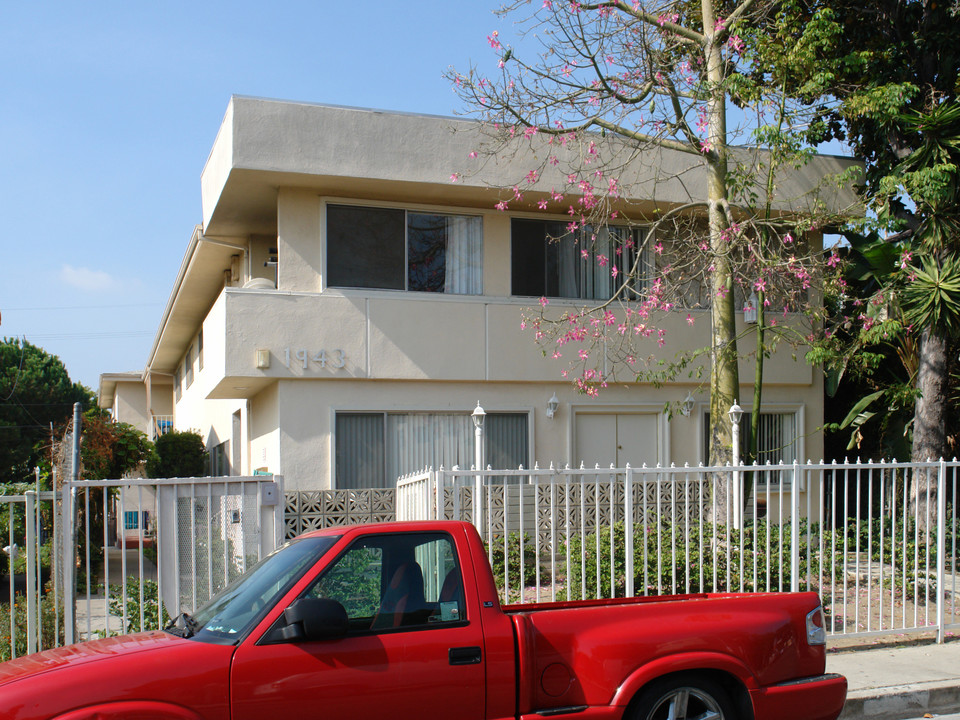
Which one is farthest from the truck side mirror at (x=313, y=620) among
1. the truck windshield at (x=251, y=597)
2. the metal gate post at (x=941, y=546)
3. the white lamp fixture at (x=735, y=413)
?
the white lamp fixture at (x=735, y=413)

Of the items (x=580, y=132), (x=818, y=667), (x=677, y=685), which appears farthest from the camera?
(x=580, y=132)

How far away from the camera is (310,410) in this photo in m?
13.2

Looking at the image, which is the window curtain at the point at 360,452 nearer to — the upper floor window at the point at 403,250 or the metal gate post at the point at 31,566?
the upper floor window at the point at 403,250

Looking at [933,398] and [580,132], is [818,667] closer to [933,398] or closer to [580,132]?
[580,132]

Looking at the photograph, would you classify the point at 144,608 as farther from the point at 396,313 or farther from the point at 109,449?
the point at 109,449

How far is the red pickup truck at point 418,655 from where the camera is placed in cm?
436

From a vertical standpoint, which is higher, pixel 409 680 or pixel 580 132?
pixel 580 132

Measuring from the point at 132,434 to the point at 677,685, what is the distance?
1448cm

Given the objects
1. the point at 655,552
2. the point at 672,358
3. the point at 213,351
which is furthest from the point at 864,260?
the point at 213,351

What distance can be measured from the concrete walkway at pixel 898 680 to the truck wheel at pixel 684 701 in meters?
2.63

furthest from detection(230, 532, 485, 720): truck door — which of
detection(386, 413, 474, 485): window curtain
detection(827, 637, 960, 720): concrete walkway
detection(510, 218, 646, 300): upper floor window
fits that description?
detection(510, 218, 646, 300): upper floor window

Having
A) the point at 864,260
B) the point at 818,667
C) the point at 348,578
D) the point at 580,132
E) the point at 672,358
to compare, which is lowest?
the point at 818,667

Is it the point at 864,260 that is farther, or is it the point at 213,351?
the point at 864,260

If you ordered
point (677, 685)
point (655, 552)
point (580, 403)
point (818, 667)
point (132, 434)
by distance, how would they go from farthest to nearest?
point (132, 434) → point (580, 403) → point (655, 552) → point (818, 667) → point (677, 685)
